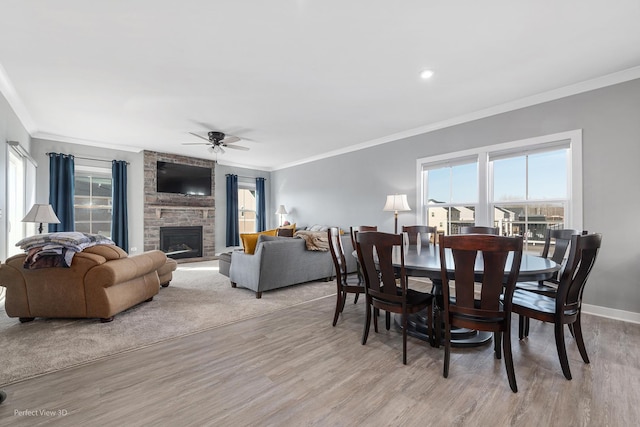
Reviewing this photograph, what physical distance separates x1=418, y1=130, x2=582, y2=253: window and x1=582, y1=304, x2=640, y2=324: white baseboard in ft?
2.67

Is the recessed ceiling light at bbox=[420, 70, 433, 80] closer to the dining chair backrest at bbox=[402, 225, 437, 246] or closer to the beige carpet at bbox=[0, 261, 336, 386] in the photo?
the dining chair backrest at bbox=[402, 225, 437, 246]

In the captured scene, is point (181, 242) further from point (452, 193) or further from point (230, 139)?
point (452, 193)

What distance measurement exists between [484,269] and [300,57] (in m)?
2.48

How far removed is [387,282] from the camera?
221 centimetres

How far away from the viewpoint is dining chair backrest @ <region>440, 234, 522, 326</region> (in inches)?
65.8

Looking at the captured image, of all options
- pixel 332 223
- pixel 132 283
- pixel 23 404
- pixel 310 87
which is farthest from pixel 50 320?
pixel 332 223

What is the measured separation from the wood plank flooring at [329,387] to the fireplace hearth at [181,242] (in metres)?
4.80

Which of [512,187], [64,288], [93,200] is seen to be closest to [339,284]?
[64,288]

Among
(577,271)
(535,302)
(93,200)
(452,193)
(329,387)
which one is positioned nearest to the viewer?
(329,387)

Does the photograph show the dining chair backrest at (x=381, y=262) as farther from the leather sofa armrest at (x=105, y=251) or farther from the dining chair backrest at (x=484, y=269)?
the leather sofa armrest at (x=105, y=251)

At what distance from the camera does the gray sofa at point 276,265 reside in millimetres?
3711

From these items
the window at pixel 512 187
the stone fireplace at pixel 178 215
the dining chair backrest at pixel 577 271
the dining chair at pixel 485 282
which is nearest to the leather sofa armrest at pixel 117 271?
the dining chair at pixel 485 282

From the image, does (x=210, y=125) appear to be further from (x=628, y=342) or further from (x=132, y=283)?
(x=628, y=342)

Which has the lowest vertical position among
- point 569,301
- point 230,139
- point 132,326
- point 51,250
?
point 132,326
